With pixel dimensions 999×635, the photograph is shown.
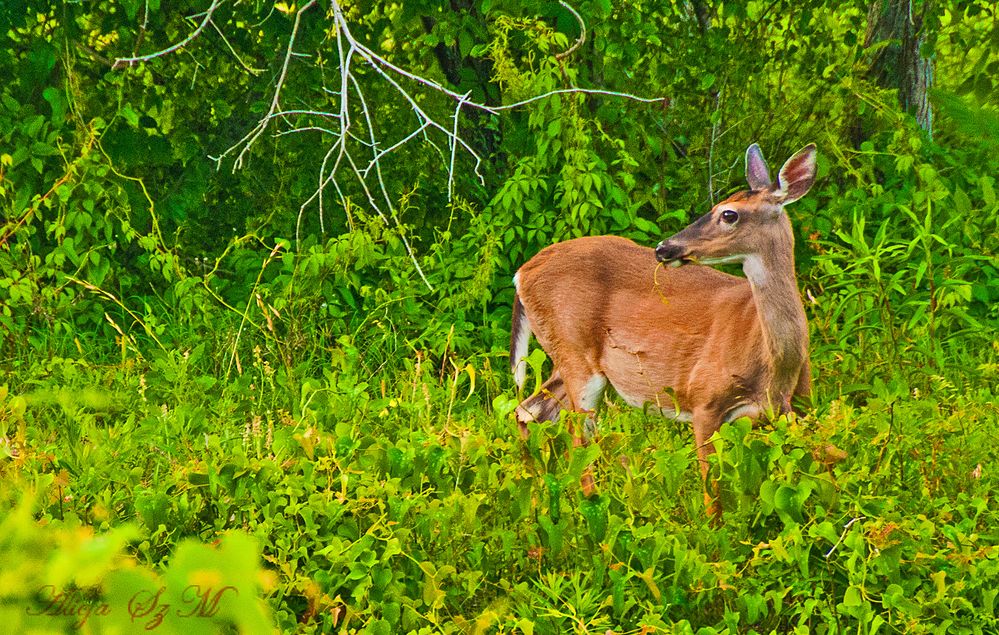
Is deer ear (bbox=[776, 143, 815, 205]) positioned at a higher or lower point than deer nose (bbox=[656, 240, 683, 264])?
higher

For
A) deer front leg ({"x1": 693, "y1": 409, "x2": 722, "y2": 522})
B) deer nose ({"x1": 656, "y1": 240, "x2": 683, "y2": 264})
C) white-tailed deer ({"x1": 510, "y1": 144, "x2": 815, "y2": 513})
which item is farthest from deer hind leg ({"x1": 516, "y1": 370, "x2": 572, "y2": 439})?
deer nose ({"x1": 656, "y1": 240, "x2": 683, "y2": 264})

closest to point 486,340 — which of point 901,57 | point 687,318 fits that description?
point 687,318

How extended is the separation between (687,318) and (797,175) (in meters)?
0.65

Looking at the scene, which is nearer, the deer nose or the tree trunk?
the deer nose

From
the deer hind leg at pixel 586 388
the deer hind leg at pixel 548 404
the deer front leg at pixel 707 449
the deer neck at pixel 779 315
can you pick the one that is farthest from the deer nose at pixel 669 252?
the deer hind leg at pixel 548 404

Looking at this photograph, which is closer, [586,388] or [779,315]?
[779,315]

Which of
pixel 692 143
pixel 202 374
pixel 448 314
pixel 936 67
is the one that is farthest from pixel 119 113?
pixel 936 67

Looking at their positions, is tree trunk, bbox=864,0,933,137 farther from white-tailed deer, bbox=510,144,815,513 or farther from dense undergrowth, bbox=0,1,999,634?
white-tailed deer, bbox=510,144,815,513

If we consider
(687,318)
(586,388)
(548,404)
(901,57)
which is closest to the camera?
(687,318)

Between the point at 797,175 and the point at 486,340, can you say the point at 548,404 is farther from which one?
the point at 797,175

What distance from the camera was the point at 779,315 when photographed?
418 cm

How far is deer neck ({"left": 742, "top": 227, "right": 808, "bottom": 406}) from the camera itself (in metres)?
4.17

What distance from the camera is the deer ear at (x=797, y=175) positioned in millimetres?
4301

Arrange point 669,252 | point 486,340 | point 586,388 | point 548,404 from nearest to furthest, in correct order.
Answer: point 669,252 → point 586,388 → point 548,404 → point 486,340
